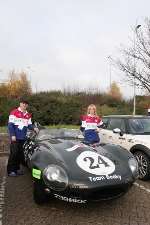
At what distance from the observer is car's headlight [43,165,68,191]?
4426 millimetres

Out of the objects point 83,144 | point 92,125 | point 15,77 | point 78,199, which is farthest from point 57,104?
point 15,77

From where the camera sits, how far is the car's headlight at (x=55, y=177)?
14.5 ft

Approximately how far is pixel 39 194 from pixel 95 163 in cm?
101

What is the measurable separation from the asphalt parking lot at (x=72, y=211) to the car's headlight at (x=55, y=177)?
1.58 feet

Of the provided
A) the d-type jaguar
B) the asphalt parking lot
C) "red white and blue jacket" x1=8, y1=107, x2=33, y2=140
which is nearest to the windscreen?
the asphalt parking lot

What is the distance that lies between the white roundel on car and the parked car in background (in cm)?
197

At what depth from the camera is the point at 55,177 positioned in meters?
4.51

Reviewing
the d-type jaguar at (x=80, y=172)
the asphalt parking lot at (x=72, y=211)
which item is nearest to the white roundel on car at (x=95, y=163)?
the d-type jaguar at (x=80, y=172)

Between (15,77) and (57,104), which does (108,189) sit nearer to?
(57,104)

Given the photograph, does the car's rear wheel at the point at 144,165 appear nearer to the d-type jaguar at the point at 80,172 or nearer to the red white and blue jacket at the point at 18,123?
the d-type jaguar at the point at 80,172

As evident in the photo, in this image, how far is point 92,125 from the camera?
7.65 meters

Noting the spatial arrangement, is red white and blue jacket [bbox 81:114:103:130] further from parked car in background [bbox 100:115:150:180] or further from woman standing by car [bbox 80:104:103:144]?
parked car in background [bbox 100:115:150:180]

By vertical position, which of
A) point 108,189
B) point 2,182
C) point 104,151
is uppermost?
point 104,151

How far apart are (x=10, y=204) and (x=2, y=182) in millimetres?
1475
